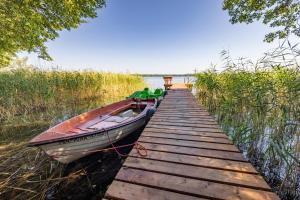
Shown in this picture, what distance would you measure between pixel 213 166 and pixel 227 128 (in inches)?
142

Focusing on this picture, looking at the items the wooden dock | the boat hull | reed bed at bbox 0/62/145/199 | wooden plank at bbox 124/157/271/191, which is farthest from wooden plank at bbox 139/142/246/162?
reed bed at bbox 0/62/145/199

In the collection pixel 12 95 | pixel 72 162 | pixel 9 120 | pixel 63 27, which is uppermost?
pixel 63 27

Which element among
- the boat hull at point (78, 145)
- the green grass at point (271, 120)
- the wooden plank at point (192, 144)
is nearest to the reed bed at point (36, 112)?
the boat hull at point (78, 145)

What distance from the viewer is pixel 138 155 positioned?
2.29 meters

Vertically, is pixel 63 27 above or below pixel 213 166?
above

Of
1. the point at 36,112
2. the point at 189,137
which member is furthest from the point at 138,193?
the point at 36,112

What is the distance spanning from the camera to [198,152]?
238cm

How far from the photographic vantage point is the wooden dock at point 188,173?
1.53m

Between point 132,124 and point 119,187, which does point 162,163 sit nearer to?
point 119,187

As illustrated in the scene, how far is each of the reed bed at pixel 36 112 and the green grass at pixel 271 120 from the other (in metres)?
3.47

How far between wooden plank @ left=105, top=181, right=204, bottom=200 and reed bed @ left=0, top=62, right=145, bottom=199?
176 centimetres

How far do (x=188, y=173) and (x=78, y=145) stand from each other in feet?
7.32

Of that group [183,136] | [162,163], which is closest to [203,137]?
[183,136]

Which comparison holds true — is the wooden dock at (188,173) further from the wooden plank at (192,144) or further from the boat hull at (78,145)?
the boat hull at (78,145)
